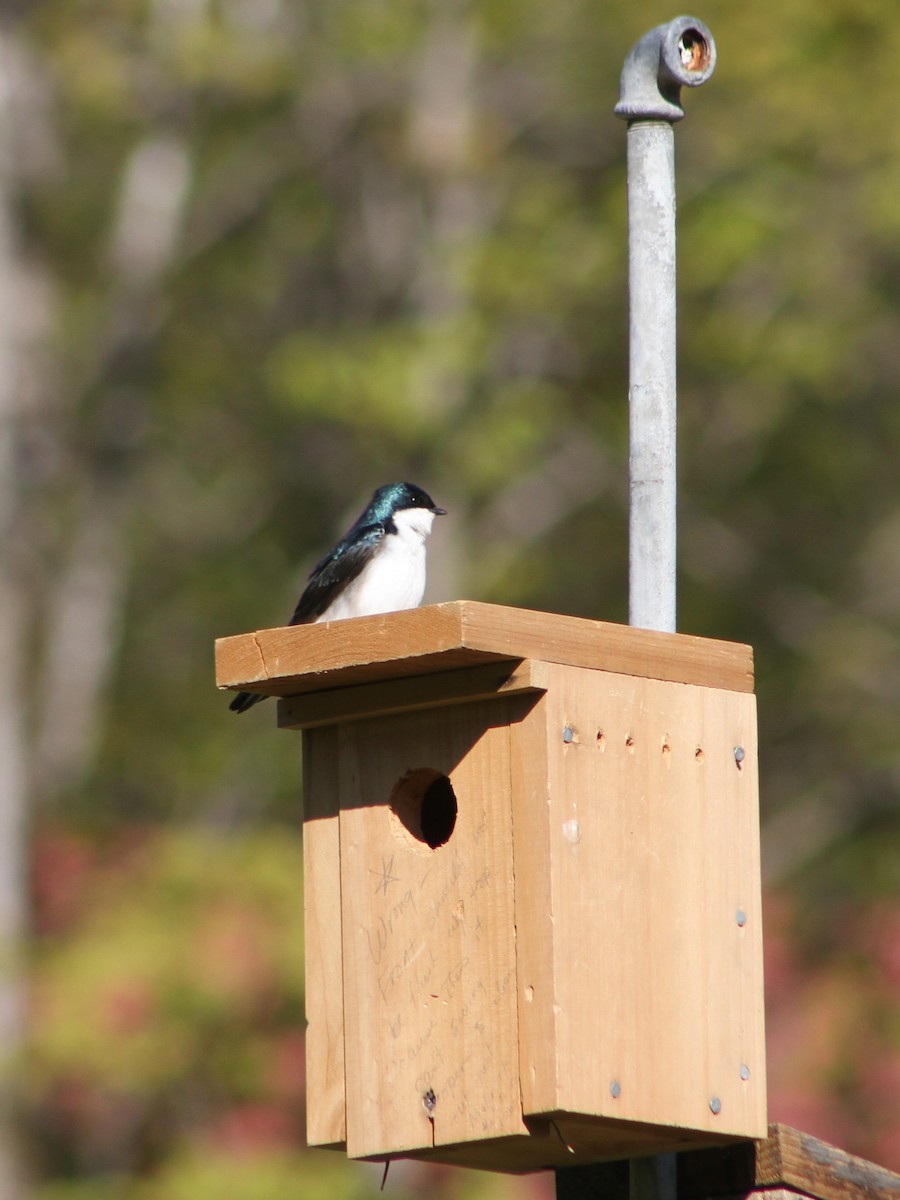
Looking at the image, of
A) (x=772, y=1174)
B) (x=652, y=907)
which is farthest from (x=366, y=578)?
(x=772, y=1174)

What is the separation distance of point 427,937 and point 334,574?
125cm

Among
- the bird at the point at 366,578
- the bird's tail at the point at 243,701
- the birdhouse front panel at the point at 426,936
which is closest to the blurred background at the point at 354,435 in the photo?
the bird at the point at 366,578

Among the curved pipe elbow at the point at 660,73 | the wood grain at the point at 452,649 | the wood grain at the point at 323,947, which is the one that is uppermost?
the curved pipe elbow at the point at 660,73

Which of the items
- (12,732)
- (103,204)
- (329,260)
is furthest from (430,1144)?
(103,204)

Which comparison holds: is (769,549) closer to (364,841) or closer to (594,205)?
(594,205)

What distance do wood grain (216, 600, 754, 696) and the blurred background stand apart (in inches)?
227

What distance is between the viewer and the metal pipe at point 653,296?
116 inches

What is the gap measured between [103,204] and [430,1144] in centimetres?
1091

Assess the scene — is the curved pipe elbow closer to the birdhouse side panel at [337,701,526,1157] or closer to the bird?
the birdhouse side panel at [337,701,526,1157]

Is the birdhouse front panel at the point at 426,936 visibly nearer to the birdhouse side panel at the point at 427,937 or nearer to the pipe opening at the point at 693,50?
the birdhouse side panel at the point at 427,937

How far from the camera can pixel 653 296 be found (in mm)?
2998

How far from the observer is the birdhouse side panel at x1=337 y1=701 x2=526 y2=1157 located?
2973 millimetres

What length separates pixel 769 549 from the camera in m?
12.2

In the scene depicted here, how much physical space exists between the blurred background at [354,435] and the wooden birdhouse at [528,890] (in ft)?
18.6
